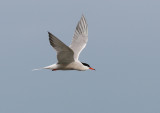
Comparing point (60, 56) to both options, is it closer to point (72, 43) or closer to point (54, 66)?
point (54, 66)

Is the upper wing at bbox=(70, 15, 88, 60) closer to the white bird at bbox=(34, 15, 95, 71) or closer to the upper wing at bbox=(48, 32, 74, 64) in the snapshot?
the white bird at bbox=(34, 15, 95, 71)

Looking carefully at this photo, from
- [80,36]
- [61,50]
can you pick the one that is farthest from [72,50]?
[80,36]

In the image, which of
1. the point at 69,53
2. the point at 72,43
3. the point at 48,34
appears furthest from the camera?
the point at 72,43

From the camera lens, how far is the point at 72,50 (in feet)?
33.9

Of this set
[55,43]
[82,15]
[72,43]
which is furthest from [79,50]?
[55,43]

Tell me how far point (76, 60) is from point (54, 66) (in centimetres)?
97

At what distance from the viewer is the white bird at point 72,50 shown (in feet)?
32.3

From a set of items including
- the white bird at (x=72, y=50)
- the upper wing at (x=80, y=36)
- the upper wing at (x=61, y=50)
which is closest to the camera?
the upper wing at (x=61, y=50)

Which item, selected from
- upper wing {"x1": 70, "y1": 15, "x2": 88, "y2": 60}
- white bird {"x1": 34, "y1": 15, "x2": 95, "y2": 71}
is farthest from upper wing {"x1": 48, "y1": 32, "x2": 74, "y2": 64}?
upper wing {"x1": 70, "y1": 15, "x2": 88, "y2": 60}

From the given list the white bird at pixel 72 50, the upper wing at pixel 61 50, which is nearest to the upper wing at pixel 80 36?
the white bird at pixel 72 50

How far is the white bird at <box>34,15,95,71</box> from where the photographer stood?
32.3ft

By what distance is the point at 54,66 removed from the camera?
11.6 metres

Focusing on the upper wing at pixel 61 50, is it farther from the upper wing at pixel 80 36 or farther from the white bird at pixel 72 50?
the upper wing at pixel 80 36

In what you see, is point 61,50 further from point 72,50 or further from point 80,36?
point 80,36
